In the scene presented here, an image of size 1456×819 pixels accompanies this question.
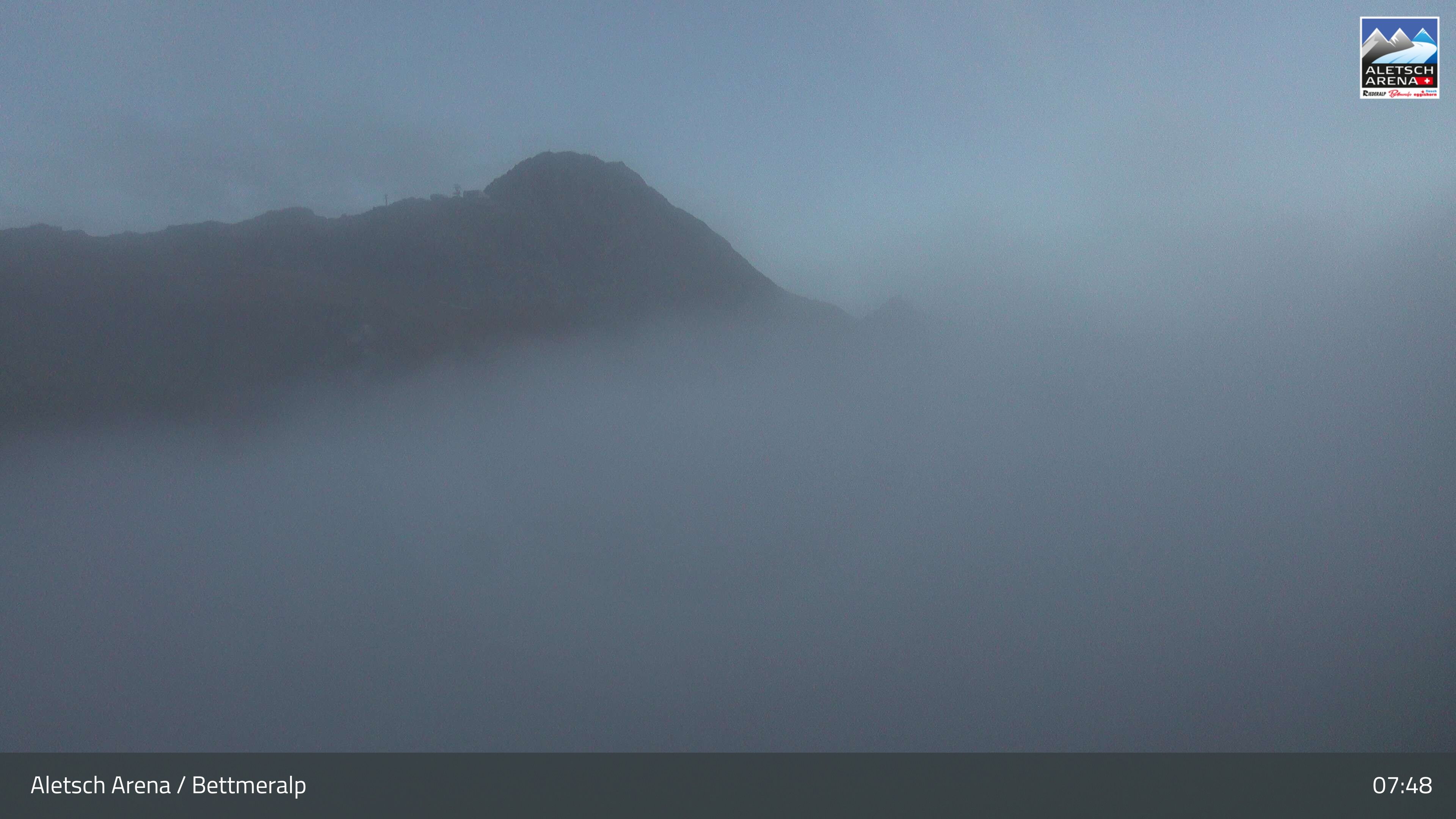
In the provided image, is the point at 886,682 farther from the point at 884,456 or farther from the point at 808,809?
the point at 884,456

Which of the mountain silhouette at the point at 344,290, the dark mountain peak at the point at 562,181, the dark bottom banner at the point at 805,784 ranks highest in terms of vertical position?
the dark mountain peak at the point at 562,181

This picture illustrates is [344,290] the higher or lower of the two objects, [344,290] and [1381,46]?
the higher

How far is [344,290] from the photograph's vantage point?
181ft

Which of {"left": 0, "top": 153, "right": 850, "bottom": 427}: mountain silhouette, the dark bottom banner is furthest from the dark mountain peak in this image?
the dark bottom banner

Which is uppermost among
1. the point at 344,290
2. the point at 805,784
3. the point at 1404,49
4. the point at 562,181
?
the point at 562,181

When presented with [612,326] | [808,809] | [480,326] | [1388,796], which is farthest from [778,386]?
[1388,796]

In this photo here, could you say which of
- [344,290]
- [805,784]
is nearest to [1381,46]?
[805,784]

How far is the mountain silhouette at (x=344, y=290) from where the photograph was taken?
4022cm

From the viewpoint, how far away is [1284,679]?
80.1 ft

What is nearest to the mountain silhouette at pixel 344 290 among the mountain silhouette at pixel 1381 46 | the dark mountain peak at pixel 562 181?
the dark mountain peak at pixel 562 181

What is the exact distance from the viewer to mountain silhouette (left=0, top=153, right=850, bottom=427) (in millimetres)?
40219

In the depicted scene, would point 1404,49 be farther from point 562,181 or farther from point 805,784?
point 562,181

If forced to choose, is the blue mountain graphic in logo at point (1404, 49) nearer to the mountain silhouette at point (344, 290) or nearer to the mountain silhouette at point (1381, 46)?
the mountain silhouette at point (1381, 46)

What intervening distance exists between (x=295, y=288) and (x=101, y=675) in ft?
105
